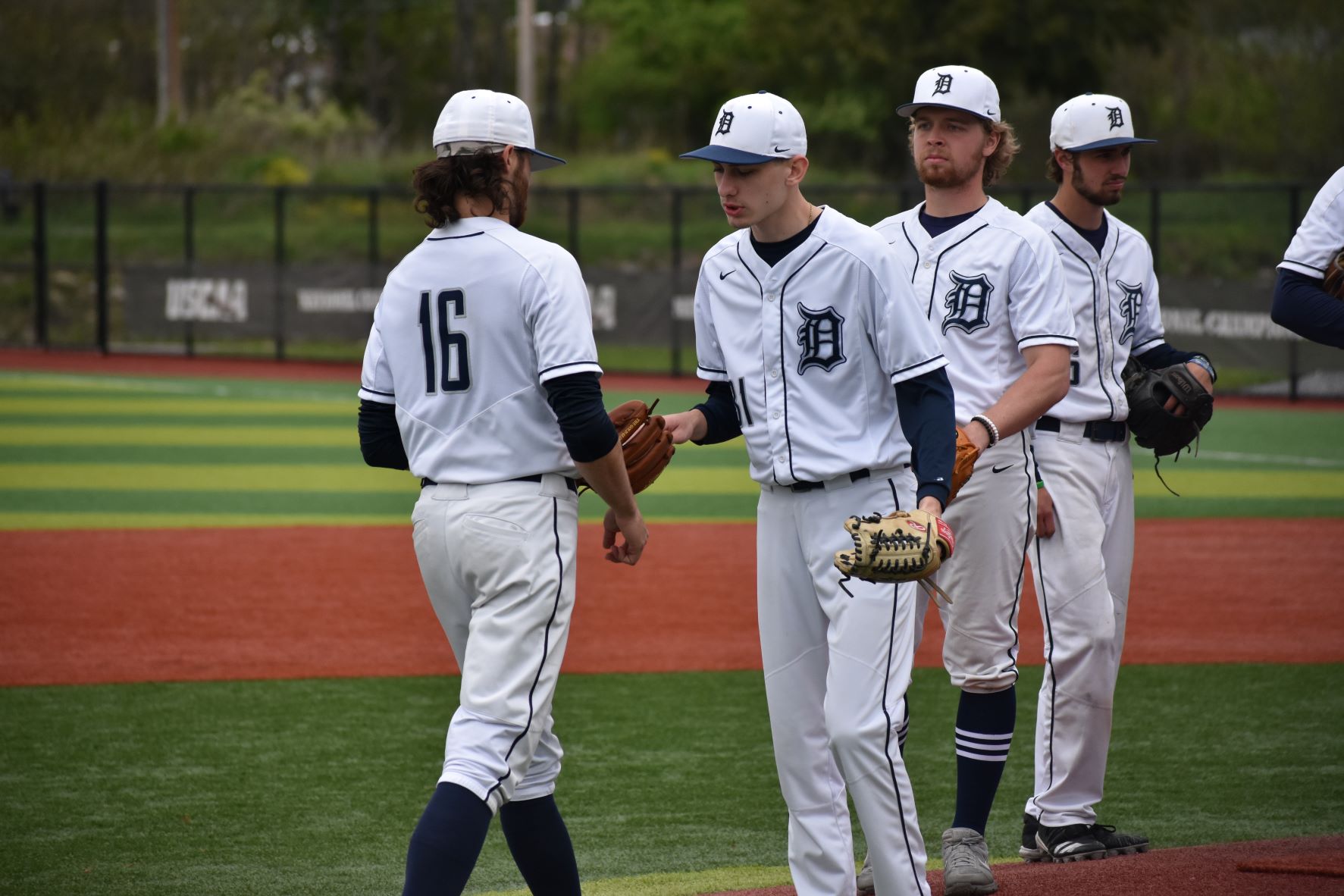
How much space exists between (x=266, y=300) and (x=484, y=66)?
3759cm

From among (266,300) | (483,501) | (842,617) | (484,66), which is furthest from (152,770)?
(484,66)

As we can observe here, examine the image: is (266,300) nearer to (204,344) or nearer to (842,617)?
(204,344)

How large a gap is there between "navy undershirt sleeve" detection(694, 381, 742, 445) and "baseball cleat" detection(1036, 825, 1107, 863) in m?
1.59

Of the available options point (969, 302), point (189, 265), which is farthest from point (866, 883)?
point (189, 265)

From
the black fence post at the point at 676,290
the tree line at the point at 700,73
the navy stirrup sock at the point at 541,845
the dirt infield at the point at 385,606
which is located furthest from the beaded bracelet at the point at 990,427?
the tree line at the point at 700,73

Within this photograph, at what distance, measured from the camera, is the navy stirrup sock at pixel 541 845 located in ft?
12.9

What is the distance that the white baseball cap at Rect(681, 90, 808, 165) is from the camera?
380cm

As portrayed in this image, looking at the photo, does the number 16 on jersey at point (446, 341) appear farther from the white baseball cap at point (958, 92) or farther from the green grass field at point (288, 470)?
the green grass field at point (288, 470)

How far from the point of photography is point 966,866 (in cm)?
443

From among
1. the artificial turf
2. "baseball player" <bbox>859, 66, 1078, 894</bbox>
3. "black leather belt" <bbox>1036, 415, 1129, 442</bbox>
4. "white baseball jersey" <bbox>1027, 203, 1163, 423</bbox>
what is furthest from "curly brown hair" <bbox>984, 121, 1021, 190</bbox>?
the artificial turf

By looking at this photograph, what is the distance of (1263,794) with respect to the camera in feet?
18.2

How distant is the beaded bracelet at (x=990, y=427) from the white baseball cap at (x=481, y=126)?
4.30ft

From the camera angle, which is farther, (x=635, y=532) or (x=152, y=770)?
(x=152, y=770)

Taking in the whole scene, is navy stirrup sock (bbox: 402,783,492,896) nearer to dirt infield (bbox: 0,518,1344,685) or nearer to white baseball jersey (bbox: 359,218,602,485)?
white baseball jersey (bbox: 359,218,602,485)
